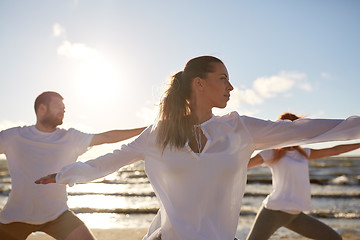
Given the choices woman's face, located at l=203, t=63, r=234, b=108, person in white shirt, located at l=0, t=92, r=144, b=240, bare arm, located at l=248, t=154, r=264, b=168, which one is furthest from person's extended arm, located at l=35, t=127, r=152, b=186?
bare arm, located at l=248, t=154, r=264, b=168

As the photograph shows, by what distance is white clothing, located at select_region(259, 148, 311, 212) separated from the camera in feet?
14.7

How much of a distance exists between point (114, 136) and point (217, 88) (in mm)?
2061

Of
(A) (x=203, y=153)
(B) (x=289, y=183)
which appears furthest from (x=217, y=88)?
(B) (x=289, y=183)

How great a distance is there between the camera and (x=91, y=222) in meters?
10.9

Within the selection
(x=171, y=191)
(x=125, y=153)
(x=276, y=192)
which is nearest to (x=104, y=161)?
(x=125, y=153)

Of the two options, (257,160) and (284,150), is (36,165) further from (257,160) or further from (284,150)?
(284,150)

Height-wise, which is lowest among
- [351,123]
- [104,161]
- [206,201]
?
[206,201]

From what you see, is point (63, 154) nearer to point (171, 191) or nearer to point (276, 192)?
point (171, 191)

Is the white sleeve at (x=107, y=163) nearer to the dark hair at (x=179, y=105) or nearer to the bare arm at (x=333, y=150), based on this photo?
the dark hair at (x=179, y=105)

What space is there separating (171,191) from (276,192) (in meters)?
2.74

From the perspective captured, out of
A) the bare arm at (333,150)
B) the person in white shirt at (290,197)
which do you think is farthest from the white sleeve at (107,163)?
the bare arm at (333,150)

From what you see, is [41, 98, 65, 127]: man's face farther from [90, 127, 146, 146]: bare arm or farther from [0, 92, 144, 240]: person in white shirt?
[90, 127, 146, 146]: bare arm

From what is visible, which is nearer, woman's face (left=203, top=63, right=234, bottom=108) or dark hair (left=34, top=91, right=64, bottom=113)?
woman's face (left=203, top=63, right=234, bottom=108)

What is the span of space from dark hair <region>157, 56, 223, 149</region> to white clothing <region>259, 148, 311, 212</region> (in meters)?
2.36
